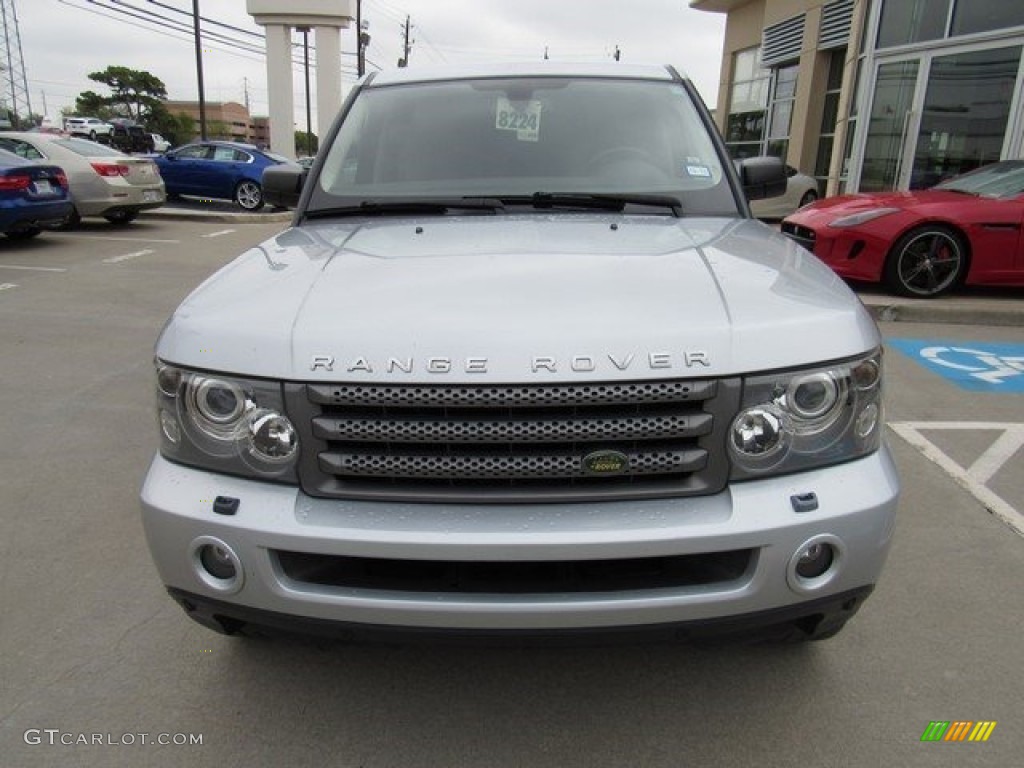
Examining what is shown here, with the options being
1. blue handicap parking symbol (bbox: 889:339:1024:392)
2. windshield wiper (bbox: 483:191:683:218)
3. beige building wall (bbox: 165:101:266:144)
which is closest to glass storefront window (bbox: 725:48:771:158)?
blue handicap parking symbol (bbox: 889:339:1024:392)

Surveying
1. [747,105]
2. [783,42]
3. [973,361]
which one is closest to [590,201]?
[973,361]

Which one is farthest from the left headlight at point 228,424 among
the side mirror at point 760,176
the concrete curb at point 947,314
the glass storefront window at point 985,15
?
the glass storefront window at point 985,15

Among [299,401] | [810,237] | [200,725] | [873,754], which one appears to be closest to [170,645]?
[200,725]

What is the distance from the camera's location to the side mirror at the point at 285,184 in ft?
11.4

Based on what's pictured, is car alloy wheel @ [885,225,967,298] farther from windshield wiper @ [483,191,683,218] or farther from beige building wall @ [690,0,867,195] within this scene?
beige building wall @ [690,0,867,195]

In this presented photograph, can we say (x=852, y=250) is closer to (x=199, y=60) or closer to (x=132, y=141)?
(x=199, y=60)

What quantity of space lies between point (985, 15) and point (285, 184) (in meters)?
12.8

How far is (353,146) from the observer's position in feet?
10.6

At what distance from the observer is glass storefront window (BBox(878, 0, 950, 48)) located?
12.9 meters

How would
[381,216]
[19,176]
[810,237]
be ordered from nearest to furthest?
[381,216] < [810,237] < [19,176]

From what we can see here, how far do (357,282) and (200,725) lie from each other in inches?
53.5

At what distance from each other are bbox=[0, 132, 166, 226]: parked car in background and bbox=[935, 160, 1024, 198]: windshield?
40.8 feet

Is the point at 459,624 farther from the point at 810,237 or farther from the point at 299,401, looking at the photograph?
the point at 810,237

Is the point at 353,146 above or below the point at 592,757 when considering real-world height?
above
